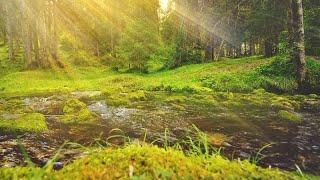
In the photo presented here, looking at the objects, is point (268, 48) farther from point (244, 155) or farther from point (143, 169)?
point (143, 169)

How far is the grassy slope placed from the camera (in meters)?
25.8

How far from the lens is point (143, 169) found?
3244mm

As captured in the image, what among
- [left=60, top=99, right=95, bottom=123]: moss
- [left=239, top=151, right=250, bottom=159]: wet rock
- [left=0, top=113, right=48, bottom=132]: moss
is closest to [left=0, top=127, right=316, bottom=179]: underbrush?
[left=239, top=151, right=250, bottom=159]: wet rock

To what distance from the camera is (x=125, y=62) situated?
154 feet

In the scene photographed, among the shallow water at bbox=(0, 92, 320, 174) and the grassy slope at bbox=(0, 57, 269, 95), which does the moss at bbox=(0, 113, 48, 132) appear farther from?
the grassy slope at bbox=(0, 57, 269, 95)

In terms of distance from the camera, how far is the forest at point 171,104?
362cm

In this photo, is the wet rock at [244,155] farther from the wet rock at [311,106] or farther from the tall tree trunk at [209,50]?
the tall tree trunk at [209,50]

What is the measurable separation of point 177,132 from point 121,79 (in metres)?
22.5

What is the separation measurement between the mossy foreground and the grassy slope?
62.3 feet

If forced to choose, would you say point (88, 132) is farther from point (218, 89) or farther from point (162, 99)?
point (218, 89)

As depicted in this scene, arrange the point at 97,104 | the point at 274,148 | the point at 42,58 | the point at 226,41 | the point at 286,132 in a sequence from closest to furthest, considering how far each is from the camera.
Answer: the point at 274,148
the point at 286,132
the point at 97,104
the point at 42,58
the point at 226,41

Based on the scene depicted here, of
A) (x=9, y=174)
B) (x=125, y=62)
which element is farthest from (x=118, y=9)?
(x=9, y=174)

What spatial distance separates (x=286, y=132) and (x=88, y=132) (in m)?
5.82

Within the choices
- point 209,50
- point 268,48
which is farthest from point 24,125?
point 268,48
